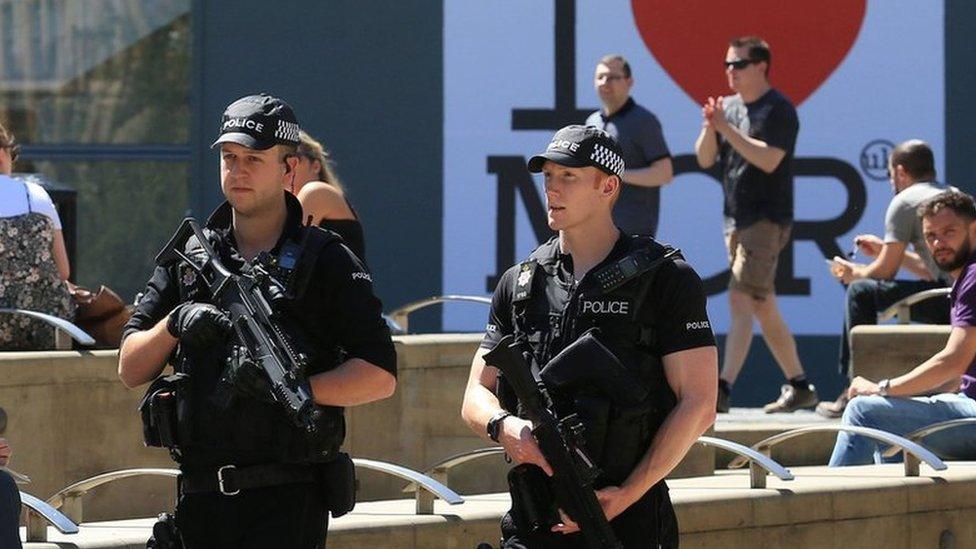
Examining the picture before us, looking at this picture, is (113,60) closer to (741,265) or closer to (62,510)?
(741,265)

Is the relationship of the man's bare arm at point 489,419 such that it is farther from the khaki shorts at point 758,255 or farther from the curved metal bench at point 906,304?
the khaki shorts at point 758,255

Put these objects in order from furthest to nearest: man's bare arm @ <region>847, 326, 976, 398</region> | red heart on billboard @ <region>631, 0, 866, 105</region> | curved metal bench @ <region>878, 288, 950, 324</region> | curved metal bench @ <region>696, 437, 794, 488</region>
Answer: red heart on billboard @ <region>631, 0, 866, 105</region> < curved metal bench @ <region>878, 288, 950, 324</region> < man's bare arm @ <region>847, 326, 976, 398</region> < curved metal bench @ <region>696, 437, 794, 488</region>

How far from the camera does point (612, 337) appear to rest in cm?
496

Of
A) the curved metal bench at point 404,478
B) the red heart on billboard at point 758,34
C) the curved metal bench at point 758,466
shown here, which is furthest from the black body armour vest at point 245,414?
the red heart on billboard at point 758,34

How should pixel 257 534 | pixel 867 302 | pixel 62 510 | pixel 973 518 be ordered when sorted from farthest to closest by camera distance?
1. pixel 867 302
2. pixel 973 518
3. pixel 62 510
4. pixel 257 534

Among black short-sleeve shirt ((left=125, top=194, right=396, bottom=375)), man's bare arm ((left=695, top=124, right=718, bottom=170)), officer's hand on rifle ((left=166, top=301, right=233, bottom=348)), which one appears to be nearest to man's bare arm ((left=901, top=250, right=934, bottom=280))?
man's bare arm ((left=695, top=124, right=718, bottom=170))

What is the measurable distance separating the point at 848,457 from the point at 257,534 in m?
4.54

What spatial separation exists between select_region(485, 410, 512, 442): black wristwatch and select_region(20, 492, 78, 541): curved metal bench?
1.63 m

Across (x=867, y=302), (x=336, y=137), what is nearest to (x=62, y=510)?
(x=867, y=302)

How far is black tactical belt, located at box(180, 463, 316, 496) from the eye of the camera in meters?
4.73

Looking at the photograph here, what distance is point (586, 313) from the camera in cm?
496

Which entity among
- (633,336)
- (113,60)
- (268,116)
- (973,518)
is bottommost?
(973,518)

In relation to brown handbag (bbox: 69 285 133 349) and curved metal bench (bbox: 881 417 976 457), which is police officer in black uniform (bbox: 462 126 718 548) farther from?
brown handbag (bbox: 69 285 133 349)

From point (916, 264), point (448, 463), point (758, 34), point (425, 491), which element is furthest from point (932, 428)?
point (758, 34)
